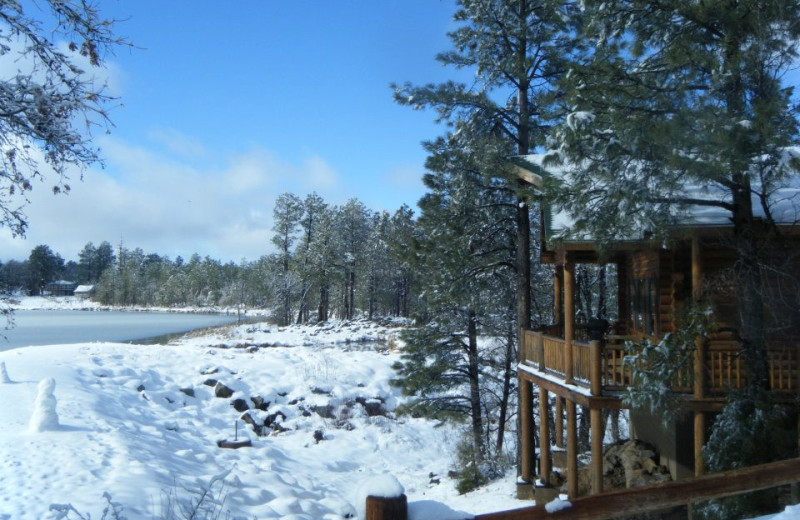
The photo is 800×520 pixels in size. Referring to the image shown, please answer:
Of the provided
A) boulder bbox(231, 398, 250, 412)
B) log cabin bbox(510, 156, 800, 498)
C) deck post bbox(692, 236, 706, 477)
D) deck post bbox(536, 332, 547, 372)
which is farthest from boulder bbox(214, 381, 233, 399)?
deck post bbox(692, 236, 706, 477)

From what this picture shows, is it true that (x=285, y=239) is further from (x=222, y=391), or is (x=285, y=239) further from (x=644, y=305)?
(x=644, y=305)

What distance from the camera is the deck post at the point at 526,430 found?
14.6 metres

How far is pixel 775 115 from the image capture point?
23.0 feet

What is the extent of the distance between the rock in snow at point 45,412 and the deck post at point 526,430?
9.82 m

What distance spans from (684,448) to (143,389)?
16.4m

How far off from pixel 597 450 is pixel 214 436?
11.3 metres

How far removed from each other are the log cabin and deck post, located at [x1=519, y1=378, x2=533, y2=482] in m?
0.03

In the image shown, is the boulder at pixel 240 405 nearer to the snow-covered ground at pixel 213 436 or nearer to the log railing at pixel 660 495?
the snow-covered ground at pixel 213 436

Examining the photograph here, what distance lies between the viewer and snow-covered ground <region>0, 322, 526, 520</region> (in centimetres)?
886

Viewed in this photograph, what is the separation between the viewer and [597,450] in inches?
416

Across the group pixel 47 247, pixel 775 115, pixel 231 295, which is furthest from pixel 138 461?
pixel 231 295

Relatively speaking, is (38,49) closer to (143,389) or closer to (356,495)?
(356,495)

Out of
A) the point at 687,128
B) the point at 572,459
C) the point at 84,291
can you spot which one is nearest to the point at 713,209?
the point at 687,128

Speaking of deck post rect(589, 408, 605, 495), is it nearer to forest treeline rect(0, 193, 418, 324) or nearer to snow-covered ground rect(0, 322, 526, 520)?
snow-covered ground rect(0, 322, 526, 520)
